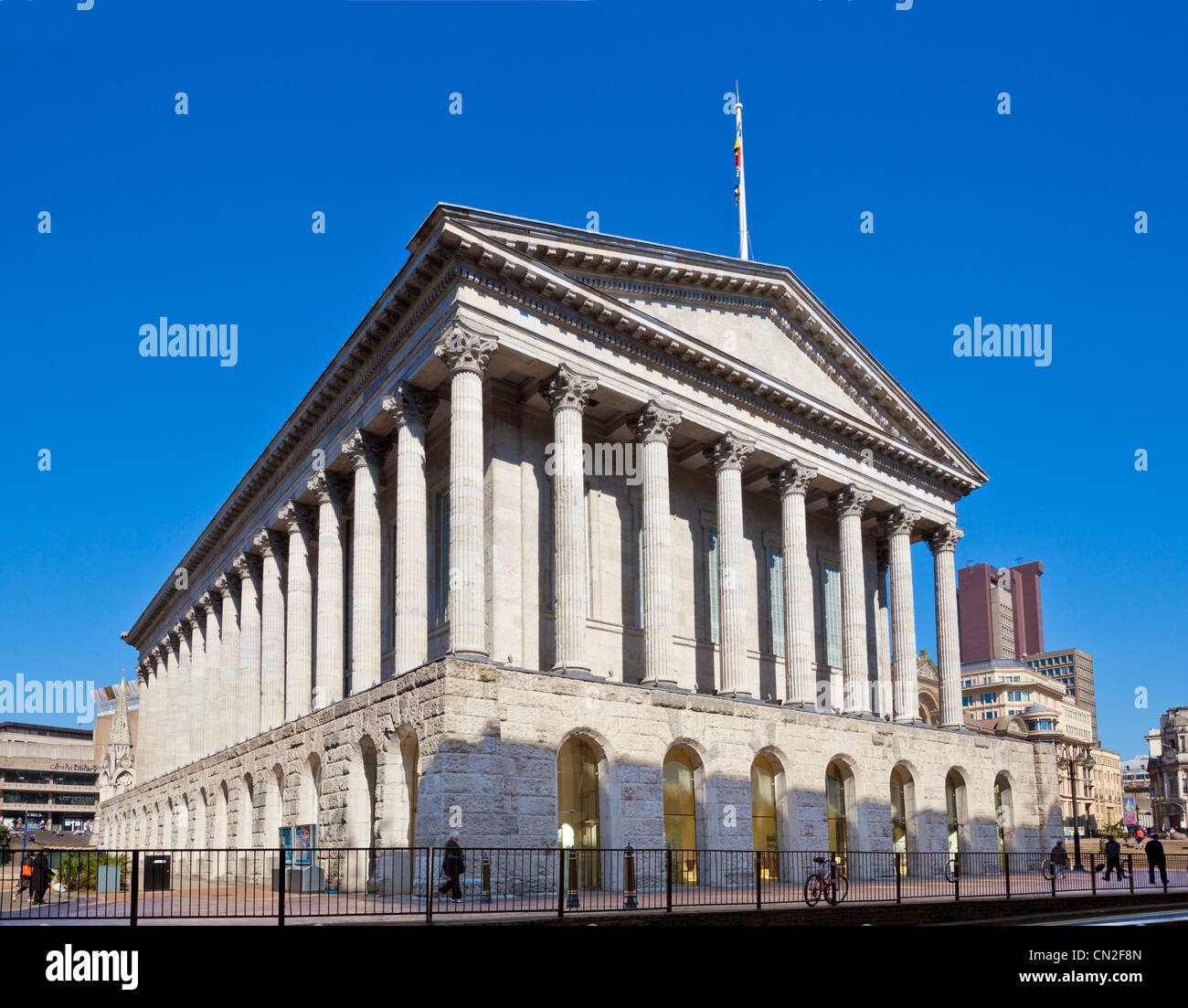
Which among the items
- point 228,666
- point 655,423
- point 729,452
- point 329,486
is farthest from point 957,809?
point 228,666

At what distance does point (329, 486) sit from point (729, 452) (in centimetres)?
1476

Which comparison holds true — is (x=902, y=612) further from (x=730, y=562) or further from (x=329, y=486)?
(x=329, y=486)

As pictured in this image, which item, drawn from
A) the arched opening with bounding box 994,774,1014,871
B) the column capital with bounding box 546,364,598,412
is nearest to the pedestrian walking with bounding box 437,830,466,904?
the column capital with bounding box 546,364,598,412

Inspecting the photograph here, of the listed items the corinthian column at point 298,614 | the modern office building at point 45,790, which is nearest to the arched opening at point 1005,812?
the corinthian column at point 298,614

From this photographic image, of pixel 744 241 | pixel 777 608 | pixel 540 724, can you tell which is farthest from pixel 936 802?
pixel 744 241

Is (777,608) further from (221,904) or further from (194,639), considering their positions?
(194,639)

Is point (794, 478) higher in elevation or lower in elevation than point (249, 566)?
higher

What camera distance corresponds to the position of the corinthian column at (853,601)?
139 feet

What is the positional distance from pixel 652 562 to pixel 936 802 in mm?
16627

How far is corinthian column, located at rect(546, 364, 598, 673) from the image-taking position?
32.6 m

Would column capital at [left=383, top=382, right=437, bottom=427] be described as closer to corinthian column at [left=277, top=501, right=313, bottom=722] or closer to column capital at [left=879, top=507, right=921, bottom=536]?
corinthian column at [left=277, top=501, right=313, bottom=722]

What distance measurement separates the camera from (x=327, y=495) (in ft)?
140

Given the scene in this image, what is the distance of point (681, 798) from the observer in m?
36.0

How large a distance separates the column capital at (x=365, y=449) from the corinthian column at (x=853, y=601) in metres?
17.9
